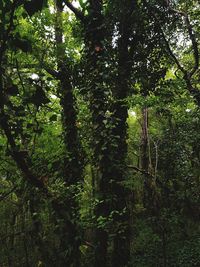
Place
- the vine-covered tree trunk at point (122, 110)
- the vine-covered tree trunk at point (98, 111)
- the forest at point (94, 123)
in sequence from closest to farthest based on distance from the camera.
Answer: the forest at point (94, 123), the vine-covered tree trunk at point (98, 111), the vine-covered tree trunk at point (122, 110)

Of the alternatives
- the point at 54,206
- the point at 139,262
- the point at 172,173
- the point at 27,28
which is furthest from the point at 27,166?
the point at 172,173

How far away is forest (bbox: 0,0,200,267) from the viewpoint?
3.92 meters

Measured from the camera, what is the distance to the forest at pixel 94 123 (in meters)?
3.92

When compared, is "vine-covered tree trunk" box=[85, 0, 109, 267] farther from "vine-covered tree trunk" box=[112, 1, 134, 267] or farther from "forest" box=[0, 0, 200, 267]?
"vine-covered tree trunk" box=[112, 1, 134, 267]

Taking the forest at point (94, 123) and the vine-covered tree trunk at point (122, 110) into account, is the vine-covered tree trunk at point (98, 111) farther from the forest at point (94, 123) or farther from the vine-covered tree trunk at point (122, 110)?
the vine-covered tree trunk at point (122, 110)

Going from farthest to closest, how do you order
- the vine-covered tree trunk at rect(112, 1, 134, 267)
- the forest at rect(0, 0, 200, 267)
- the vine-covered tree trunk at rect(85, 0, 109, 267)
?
the vine-covered tree trunk at rect(112, 1, 134, 267) < the vine-covered tree trunk at rect(85, 0, 109, 267) < the forest at rect(0, 0, 200, 267)

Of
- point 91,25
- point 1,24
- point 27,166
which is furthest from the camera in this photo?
point 91,25

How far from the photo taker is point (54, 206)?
4.39 m

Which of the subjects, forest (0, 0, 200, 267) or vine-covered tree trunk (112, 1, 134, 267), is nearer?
forest (0, 0, 200, 267)

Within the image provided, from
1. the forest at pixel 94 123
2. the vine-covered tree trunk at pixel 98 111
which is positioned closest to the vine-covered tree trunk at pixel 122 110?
the forest at pixel 94 123

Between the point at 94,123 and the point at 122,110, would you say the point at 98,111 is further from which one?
the point at 122,110

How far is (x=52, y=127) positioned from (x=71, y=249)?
6.95 metres

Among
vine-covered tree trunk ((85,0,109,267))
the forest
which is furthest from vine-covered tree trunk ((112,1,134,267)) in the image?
vine-covered tree trunk ((85,0,109,267))

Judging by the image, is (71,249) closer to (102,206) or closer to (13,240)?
(102,206)
